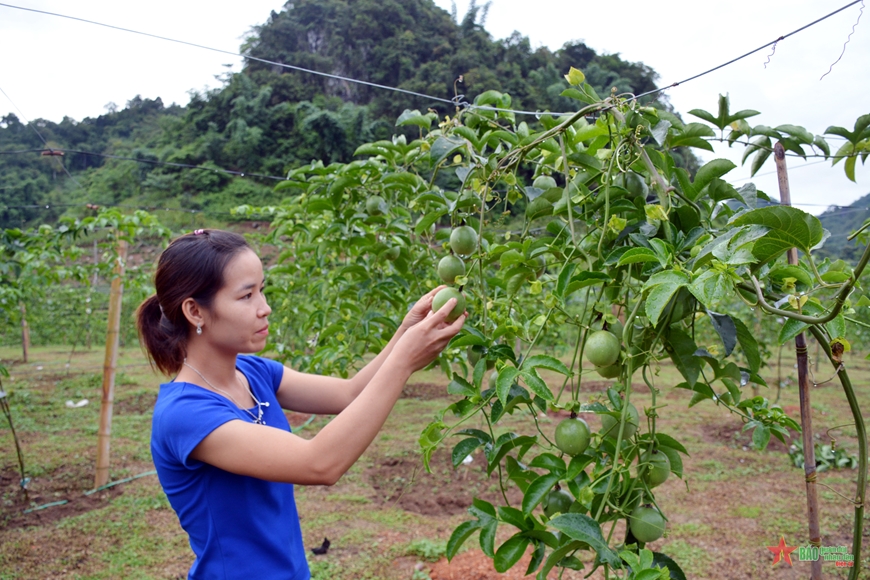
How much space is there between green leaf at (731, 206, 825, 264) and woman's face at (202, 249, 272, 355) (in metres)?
0.84

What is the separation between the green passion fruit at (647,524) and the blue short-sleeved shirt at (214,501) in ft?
2.16

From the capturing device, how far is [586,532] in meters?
0.74

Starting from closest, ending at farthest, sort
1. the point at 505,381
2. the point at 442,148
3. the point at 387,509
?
the point at 505,381 → the point at 442,148 → the point at 387,509

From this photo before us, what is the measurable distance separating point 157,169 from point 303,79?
7.20 metres

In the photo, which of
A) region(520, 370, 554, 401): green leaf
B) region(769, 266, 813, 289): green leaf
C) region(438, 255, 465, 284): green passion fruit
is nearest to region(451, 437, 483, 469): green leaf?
region(520, 370, 554, 401): green leaf

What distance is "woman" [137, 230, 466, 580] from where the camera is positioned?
0.93 m

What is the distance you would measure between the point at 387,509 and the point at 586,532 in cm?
262

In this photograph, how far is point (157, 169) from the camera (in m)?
23.0

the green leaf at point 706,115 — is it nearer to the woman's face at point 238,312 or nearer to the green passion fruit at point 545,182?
the green passion fruit at point 545,182

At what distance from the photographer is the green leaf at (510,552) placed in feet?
2.94

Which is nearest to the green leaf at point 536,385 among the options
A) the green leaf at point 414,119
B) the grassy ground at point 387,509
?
the green leaf at point 414,119

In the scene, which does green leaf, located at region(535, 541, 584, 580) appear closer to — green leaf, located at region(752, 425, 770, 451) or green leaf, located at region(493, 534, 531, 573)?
green leaf, located at region(493, 534, 531, 573)

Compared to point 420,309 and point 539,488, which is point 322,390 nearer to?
point 420,309

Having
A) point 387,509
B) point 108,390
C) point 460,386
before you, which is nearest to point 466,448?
point 460,386
